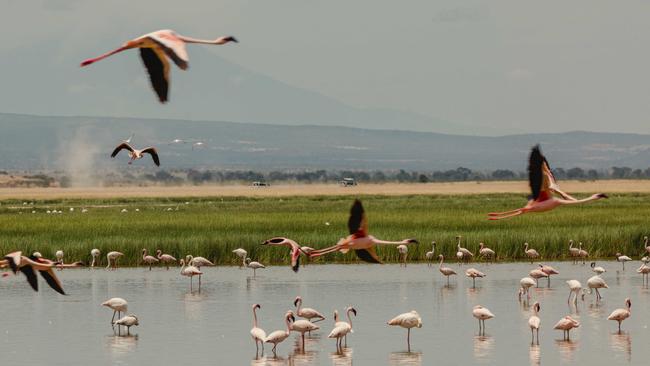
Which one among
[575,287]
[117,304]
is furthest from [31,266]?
[575,287]

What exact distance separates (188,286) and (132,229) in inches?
601

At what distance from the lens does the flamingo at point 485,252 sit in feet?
128

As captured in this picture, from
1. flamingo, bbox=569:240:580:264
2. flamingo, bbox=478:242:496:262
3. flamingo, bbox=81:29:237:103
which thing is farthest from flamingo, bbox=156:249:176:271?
flamingo, bbox=81:29:237:103

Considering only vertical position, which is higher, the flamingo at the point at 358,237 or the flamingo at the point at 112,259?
the flamingo at the point at 358,237

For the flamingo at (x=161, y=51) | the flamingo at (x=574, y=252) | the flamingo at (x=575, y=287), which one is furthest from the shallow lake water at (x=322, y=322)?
the flamingo at (x=161, y=51)

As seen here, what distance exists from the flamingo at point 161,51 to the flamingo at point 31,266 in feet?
6.34

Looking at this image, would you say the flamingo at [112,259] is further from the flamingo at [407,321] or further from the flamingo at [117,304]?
the flamingo at [407,321]

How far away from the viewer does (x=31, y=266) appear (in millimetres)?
11602

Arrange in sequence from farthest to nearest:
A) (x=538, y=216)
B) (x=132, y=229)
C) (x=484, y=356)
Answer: (x=538, y=216)
(x=132, y=229)
(x=484, y=356)

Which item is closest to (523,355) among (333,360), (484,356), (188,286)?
(484,356)

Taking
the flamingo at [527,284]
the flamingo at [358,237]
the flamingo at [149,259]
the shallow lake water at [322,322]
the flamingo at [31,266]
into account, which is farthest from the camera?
the flamingo at [149,259]

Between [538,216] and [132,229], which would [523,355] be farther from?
[538,216]

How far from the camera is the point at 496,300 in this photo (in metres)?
29.4

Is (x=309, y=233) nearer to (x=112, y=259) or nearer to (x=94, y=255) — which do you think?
(x=112, y=259)
